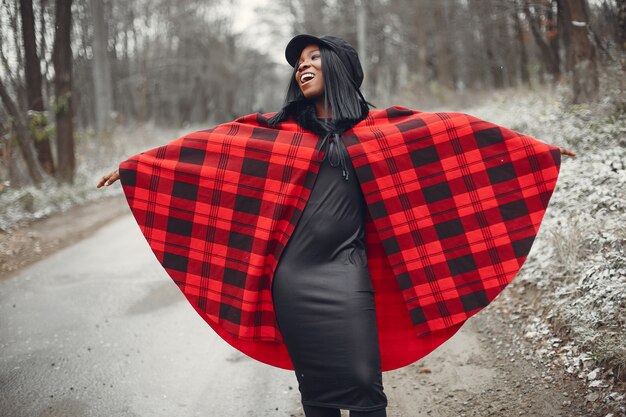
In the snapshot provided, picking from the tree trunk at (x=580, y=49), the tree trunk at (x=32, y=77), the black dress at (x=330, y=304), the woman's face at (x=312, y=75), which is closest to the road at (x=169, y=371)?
the black dress at (x=330, y=304)

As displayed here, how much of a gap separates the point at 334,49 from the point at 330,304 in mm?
1211

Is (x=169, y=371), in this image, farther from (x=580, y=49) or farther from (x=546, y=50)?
(x=546, y=50)

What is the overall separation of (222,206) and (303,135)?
54 centimetres

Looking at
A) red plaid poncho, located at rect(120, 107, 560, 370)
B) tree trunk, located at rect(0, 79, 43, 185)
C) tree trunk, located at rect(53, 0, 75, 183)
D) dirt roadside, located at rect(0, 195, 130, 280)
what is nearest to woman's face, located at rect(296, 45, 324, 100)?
red plaid poncho, located at rect(120, 107, 560, 370)

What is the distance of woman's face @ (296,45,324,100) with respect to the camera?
2.62 m

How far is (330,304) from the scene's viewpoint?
231 cm

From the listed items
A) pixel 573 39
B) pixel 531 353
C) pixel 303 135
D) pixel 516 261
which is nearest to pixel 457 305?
pixel 516 261

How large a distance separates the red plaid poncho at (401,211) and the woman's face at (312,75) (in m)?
0.20

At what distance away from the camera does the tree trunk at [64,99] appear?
1128 cm

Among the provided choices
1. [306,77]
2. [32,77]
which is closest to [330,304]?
[306,77]

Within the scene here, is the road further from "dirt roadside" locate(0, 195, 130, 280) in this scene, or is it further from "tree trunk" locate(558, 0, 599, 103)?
"tree trunk" locate(558, 0, 599, 103)

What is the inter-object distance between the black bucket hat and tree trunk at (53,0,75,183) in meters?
10.1

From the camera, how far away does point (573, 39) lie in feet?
25.6

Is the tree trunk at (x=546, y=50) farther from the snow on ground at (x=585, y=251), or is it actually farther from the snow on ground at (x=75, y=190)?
the snow on ground at (x=75, y=190)
